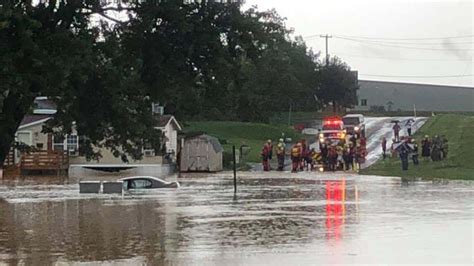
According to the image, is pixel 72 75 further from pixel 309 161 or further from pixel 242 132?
pixel 242 132

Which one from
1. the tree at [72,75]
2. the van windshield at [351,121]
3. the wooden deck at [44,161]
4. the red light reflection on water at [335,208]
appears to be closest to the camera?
the tree at [72,75]

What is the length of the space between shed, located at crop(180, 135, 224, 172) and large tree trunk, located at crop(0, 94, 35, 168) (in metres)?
46.0

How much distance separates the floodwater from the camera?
17.2 meters

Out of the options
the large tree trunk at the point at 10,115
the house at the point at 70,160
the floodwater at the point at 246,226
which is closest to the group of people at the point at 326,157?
the house at the point at 70,160

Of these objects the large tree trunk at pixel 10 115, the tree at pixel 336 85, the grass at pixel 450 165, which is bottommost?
the grass at pixel 450 165

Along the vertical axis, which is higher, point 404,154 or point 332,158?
point 404,154

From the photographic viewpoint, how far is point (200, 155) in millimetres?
64312

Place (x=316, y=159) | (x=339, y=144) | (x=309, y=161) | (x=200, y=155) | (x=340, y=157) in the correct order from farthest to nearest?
(x=200, y=155) → (x=339, y=144) → (x=316, y=159) → (x=309, y=161) → (x=340, y=157)

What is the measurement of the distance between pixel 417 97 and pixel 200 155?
7985 centimetres

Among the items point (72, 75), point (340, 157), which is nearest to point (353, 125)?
point (340, 157)

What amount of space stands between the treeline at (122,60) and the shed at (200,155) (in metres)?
43.6

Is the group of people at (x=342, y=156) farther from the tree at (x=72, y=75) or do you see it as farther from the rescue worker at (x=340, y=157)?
the tree at (x=72, y=75)

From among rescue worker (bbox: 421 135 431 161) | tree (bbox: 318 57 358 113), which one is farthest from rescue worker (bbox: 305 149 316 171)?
tree (bbox: 318 57 358 113)

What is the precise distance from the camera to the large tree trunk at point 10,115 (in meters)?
16.8
